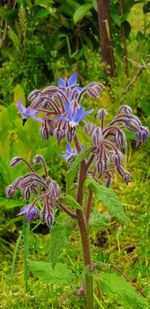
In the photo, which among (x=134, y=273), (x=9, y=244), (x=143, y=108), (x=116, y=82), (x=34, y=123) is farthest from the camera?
(x=116, y=82)

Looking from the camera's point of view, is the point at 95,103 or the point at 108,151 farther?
the point at 95,103

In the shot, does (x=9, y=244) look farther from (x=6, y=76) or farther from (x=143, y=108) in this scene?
(x=6, y=76)

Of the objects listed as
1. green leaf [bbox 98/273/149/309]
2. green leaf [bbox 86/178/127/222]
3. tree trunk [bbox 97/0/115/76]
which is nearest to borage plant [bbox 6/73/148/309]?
green leaf [bbox 86/178/127/222]

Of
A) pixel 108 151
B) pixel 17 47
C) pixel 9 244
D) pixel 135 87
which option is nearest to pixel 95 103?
pixel 135 87

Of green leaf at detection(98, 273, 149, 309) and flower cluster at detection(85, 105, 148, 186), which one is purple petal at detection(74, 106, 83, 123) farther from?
green leaf at detection(98, 273, 149, 309)

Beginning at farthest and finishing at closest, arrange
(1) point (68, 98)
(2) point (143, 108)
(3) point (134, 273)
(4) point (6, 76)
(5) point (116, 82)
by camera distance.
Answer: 1. (4) point (6, 76)
2. (5) point (116, 82)
3. (2) point (143, 108)
4. (3) point (134, 273)
5. (1) point (68, 98)

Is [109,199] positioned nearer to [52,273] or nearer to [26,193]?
[26,193]

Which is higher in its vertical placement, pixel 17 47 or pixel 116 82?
pixel 17 47

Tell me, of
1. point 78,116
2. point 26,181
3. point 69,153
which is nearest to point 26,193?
point 26,181
